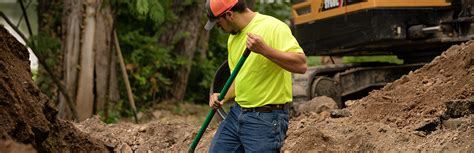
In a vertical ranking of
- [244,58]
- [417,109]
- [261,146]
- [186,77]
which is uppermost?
[244,58]

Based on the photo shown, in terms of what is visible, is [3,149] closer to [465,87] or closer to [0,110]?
[0,110]

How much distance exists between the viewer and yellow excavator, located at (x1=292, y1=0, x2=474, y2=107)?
12102mm

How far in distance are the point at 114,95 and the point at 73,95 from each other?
6.54ft

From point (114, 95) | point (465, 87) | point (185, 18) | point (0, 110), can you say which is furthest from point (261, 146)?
point (185, 18)

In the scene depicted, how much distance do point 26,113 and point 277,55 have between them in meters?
1.67

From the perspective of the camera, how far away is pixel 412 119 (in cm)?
934

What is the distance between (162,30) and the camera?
1797 cm

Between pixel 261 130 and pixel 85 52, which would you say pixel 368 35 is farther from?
pixel 261 130

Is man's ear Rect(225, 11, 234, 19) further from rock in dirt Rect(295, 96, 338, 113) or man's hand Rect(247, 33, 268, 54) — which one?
rock in dirt Rect(295, 96, 338, 113)

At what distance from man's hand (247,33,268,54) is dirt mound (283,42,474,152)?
2280 mm

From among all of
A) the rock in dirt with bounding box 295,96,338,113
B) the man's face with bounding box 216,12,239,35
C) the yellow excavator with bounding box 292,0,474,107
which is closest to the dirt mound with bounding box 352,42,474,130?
the rock in dirt with bounding box 295,96,338,113

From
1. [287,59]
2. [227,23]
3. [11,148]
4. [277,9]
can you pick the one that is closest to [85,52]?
[277,9]

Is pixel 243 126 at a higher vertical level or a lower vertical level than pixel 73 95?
higher

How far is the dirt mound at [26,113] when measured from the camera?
6.28 metres
